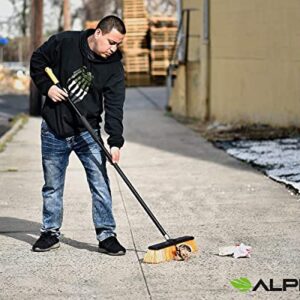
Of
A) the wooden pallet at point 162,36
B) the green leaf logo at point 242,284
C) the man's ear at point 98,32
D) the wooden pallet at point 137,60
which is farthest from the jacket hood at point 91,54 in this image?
the wooden pallet at point 137,60

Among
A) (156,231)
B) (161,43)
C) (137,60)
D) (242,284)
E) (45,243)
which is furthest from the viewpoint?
(137,60)

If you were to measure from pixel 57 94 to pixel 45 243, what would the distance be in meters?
Result: 1.20

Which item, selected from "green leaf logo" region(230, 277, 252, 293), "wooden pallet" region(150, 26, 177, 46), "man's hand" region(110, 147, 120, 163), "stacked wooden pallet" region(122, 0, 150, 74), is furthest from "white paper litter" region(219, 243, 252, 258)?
"stacked wooden pallet" region(122, 0, 150, 74)

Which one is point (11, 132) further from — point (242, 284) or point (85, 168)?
→ point (242, 284)

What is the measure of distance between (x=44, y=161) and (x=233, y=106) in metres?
9.18

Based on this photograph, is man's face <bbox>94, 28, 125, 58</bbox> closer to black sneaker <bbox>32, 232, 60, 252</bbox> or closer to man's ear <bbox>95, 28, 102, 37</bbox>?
man's ear <bbox>95, 28, 102, 37</bbox>

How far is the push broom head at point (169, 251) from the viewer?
229 inches

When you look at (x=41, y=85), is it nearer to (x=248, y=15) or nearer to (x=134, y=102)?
(x=248, y=15)

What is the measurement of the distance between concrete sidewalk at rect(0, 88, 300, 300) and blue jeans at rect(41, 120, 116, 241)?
1.03 feet

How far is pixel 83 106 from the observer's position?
5.91m

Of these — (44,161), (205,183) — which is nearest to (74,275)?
(44,161)

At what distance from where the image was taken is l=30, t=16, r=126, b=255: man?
19.2ft

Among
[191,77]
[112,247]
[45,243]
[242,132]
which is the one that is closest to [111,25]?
[112,247]

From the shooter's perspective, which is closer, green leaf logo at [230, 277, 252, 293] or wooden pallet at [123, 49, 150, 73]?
green leaf logo at [230, 277, 252, 293]
